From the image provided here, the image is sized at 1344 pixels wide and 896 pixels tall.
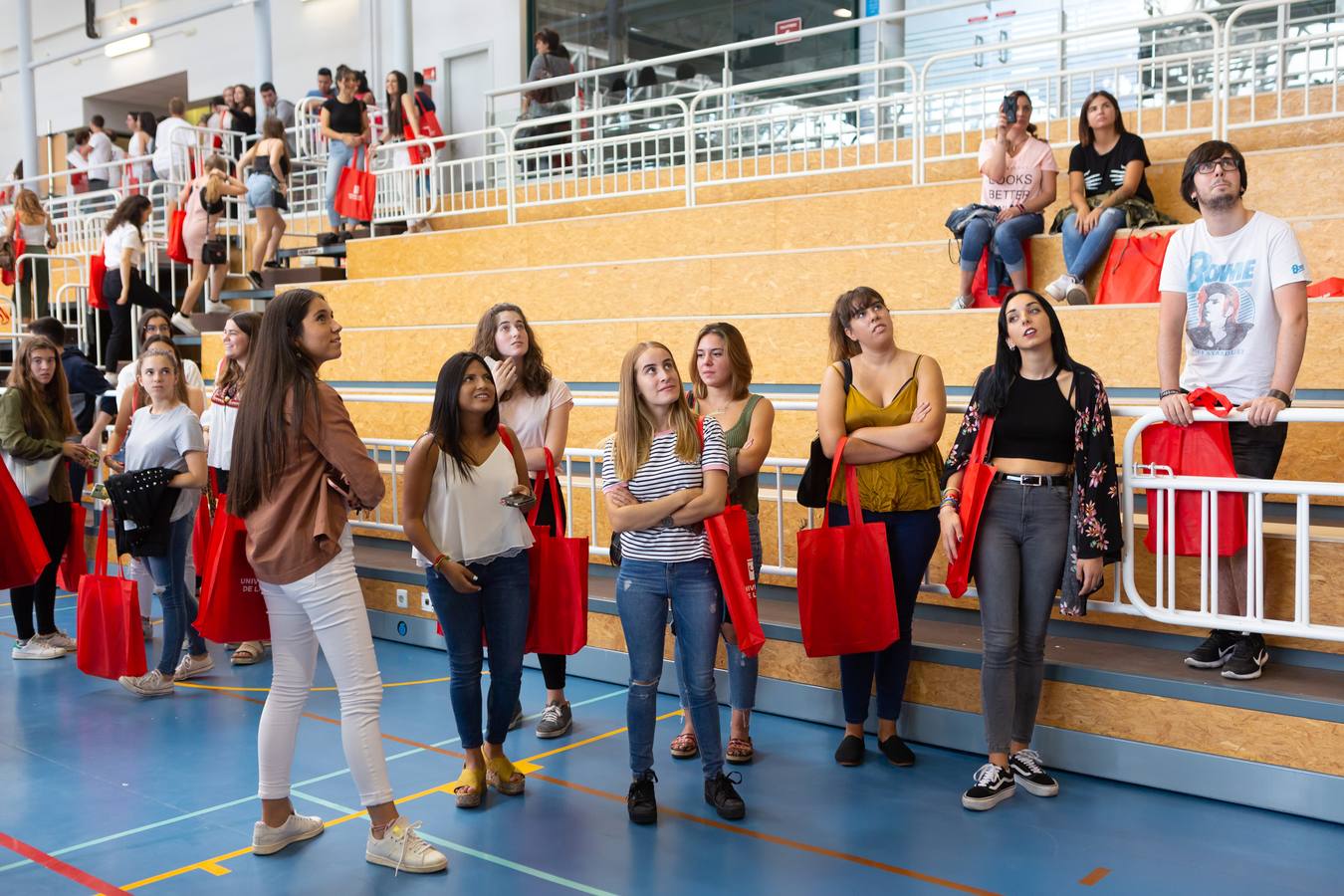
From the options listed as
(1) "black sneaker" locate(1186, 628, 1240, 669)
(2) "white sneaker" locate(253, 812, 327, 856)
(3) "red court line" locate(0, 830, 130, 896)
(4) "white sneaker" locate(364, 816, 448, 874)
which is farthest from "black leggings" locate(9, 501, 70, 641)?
(1) "black sneaker" locate(1186, 628, 1240, 669)

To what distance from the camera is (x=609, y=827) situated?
4031 mm

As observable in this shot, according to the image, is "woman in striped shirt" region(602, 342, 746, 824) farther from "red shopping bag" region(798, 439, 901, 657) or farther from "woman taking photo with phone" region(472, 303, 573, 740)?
"woman taking photo with phone" region(472, 303, 573, 740)

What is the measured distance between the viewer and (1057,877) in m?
3.54

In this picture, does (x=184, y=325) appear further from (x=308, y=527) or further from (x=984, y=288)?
(x=308, y=527)

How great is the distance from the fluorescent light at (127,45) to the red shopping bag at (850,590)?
20291 mm

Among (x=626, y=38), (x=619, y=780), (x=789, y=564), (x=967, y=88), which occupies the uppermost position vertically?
(x=626, y=38)

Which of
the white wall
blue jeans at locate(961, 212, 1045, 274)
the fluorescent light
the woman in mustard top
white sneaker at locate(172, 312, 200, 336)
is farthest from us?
the fluorescent light

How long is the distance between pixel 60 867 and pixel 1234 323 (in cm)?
442

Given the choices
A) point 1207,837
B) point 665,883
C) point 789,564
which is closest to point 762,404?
point 789,564

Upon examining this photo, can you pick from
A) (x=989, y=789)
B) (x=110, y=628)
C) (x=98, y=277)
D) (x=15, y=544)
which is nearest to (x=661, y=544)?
(x=989, y=789)

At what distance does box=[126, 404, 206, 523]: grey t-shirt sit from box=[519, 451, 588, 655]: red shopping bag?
2376mm

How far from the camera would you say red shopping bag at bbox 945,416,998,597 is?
4133 mm

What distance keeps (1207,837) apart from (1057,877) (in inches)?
24.8

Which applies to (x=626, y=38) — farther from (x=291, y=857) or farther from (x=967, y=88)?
(x=291, y=857)
